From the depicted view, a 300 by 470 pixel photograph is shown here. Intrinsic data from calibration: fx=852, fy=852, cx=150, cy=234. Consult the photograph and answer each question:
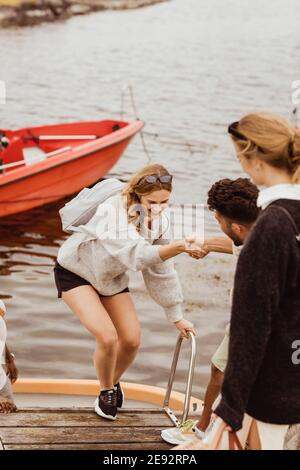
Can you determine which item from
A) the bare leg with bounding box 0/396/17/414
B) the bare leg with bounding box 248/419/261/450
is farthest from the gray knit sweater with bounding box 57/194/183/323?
the bare leg with bounding box 248/419/261/450

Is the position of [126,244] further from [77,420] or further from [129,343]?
[77,420]

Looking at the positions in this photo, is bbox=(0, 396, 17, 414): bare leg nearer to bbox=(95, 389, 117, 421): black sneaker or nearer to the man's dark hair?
bbox=(95, 389, 117, 421): black sneaker

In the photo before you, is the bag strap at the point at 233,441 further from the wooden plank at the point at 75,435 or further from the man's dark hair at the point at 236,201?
the wooden plank at the point at 75,435

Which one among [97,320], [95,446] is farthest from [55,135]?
[95,446]

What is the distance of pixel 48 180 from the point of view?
41.7 ft

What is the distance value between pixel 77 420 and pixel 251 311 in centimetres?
221

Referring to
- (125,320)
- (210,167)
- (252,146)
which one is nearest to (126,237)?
(125,320)

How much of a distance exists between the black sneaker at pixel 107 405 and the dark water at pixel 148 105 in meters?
3.12

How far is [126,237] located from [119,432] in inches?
43.7

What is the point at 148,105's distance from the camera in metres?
24.7

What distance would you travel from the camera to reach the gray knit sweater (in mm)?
4332

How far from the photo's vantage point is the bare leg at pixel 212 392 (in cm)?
429

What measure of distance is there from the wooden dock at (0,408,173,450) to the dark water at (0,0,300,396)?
10.1 ft

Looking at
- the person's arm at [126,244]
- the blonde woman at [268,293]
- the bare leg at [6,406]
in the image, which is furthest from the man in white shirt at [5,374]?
the blonde woman at [268,293]
